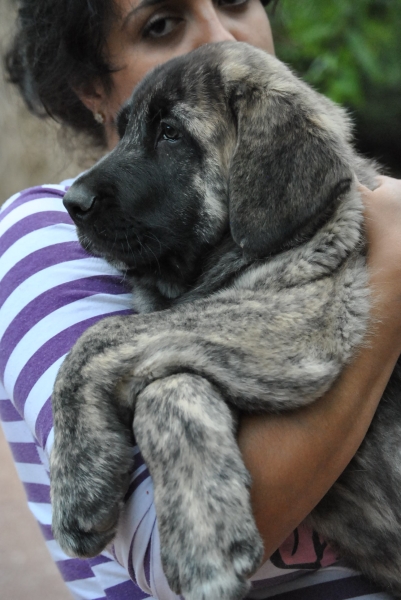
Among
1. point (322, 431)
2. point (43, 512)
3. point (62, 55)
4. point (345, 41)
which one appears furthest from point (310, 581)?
point (345, 41)

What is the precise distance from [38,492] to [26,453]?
15 centimetres

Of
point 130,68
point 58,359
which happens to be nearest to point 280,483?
point 58,359

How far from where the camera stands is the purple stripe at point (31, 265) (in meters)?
2.32

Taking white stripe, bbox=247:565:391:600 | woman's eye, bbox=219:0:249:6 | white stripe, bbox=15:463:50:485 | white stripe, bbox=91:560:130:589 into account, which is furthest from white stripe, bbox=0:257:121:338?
woman's eye, bbox=219:0:249:6

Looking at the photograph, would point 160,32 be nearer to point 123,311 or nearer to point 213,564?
point 123,311

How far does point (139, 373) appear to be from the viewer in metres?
1.92

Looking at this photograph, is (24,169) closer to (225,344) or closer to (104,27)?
(104,27)

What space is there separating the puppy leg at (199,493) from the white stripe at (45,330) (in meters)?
0.49

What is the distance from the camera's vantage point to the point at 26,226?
248 cm

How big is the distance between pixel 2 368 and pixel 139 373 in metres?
0.64

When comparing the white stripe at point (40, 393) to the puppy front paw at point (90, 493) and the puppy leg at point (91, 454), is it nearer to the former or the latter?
the puppy leg at point (91, 454)

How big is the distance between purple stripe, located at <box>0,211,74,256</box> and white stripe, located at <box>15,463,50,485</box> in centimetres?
80

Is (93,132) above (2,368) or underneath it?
above

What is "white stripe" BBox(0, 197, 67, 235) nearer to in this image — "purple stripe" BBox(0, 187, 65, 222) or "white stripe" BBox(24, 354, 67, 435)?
"purple stripe" BBox(0, 187, 65, 222)
